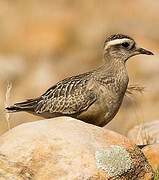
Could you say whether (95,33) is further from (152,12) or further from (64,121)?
(64,121)

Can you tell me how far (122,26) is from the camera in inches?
1217

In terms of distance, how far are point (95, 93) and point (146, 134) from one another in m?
1.34

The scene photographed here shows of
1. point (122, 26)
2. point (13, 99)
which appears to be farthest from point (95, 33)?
point (13, 99)

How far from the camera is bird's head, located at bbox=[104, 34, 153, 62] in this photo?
11.7 metres

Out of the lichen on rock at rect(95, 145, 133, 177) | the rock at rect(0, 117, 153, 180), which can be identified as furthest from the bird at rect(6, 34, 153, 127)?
the lichen on rock at rect(95, 145, 133, 177)

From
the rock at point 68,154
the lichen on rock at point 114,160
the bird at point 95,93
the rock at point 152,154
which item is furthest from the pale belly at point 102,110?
the lichen on rock at point 114,160

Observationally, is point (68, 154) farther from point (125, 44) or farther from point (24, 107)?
point (125, 44)

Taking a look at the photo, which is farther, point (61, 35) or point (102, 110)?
point (61, 35)

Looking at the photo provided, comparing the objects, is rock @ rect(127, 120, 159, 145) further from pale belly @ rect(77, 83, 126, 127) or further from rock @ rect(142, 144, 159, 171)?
pale belly @ rect(77, 83, 126, 127)

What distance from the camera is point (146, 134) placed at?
1213cm

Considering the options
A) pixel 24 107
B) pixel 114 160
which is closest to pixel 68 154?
pixel 114 160

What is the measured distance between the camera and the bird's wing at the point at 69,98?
1112 cm

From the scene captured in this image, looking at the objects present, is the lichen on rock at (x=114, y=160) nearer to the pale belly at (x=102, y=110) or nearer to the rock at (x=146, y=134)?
the pale belly at (x=102, y=110)

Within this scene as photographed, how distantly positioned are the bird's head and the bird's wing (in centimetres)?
55
